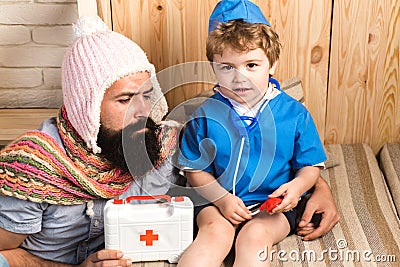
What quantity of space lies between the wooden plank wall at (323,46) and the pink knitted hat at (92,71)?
0.38 m

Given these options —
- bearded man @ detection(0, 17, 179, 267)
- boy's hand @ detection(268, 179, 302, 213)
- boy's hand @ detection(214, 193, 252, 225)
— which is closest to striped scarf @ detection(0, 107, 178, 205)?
bearded man @ detection(0, 17, 179, 267)

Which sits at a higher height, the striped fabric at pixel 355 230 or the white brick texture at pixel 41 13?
the white brick texture at pixel 41 13

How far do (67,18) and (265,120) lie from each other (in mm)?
879

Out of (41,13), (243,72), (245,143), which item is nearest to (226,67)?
(243,72)

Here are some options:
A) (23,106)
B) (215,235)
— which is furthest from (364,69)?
(23,106)

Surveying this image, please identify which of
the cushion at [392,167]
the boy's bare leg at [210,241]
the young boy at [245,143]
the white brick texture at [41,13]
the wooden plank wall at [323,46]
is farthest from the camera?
the white brick texture at [41,13]

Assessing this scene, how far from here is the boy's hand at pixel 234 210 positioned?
1.59m

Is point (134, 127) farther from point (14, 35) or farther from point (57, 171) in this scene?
point (14, 35)

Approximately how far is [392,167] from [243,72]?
25.7 inches

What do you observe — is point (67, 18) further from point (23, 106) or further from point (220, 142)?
point (220, 142)

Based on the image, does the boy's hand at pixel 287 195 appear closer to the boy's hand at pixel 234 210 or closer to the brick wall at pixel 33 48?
the boy's hand at pixel 234 210

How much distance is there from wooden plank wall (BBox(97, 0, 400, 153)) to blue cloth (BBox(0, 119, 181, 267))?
1.33 ft

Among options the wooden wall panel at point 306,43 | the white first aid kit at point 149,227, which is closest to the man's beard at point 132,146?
the white first aid kit at point 149,227

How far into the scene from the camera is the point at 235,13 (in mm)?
1640
